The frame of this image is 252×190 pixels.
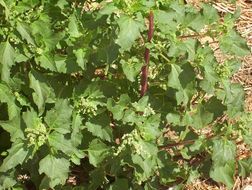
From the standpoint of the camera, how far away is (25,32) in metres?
2.80

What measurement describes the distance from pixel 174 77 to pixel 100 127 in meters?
0.54

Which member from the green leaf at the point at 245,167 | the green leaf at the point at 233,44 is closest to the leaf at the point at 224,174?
the green leaf at the point at 245,167

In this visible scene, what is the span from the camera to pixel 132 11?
8.98 ft

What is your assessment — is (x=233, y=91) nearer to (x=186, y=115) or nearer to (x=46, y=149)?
(x=186, y=115)

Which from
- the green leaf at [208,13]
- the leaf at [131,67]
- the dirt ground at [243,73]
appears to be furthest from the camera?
the dirt ground at [243,73]

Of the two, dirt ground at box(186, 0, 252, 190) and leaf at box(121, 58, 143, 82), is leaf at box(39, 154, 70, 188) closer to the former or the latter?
leaf at box(121, 58, 143, 82)

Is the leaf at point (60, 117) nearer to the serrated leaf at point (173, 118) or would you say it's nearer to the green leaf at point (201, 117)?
the serrated leaf at point (173, 118)

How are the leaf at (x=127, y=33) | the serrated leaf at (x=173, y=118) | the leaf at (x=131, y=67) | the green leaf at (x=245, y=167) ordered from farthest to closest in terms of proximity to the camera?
the green leaf at (x=245, y=167) < the serrated leaf at (x=173, y=118) < the leaf at (x=131, y=67) < the leaf at (x=127, y=33)

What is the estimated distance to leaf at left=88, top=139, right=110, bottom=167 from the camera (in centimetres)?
333

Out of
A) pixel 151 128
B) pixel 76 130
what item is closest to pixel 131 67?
pixel 151 128

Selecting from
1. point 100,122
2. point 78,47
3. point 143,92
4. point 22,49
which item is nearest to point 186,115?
point 143,92

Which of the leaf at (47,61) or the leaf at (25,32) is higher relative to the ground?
the leaf at (25,32)

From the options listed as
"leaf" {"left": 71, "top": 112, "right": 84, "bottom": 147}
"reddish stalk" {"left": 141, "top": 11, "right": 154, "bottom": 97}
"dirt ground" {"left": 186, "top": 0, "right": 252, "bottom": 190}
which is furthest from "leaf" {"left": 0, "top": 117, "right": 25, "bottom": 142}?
"dirt ground" {"left": 186, "top": 0, "right": 252, "bottom": 190}

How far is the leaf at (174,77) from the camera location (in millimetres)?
3002
